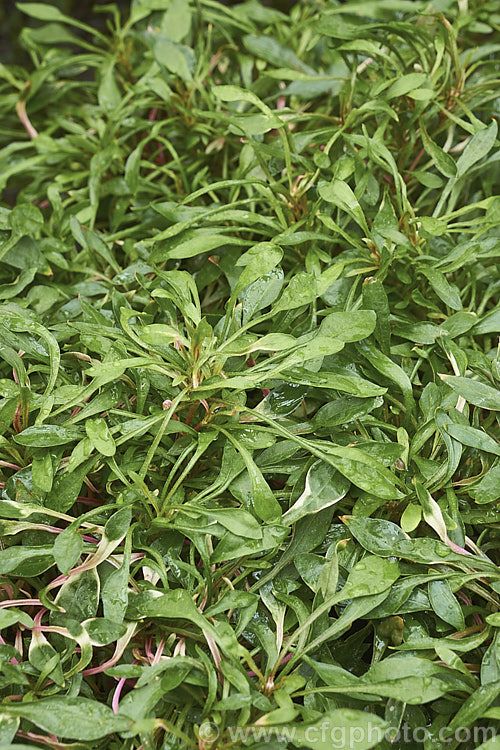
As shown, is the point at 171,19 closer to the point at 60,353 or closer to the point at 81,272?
the point at 81,272

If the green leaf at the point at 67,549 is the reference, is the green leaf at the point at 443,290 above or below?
above

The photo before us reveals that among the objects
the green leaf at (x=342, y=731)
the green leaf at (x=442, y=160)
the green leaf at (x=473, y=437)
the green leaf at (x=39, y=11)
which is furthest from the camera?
the green leaf at (x=39, y=11)

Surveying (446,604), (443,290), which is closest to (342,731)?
(446,604)

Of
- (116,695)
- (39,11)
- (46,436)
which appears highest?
(39,11)

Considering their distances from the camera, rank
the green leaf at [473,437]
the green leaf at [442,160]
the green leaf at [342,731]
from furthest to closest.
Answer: the green leaf at [442,160] → the green leaf at [473,437] → the green leaf at [342,731]

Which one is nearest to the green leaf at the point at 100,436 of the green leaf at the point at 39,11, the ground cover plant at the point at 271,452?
the ground cover plant at the point at 271,452

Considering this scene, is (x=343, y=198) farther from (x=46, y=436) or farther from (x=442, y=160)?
(x=46, y=436)

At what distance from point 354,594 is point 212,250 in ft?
1.12

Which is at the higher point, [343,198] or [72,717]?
[343,198]

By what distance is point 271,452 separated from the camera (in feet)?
1.69

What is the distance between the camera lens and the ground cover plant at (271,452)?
44cm

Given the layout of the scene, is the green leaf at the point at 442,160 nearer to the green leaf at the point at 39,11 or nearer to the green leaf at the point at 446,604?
the green leaf at the point at 446,604

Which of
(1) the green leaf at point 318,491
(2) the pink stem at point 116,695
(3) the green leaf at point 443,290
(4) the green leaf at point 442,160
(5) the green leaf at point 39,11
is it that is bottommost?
(2) the pink stem at point 116,695

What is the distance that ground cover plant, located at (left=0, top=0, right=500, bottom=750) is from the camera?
0.44 meters
